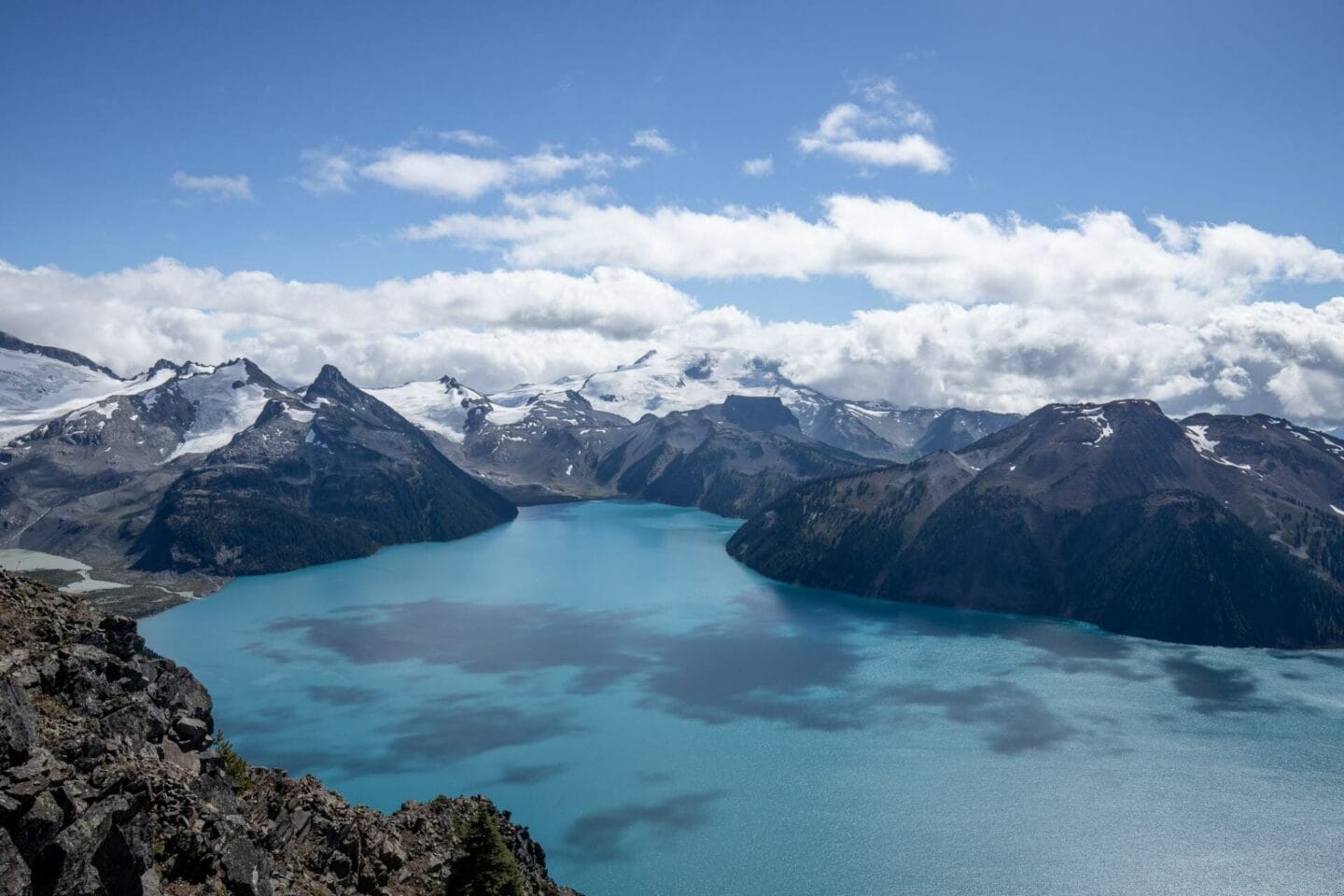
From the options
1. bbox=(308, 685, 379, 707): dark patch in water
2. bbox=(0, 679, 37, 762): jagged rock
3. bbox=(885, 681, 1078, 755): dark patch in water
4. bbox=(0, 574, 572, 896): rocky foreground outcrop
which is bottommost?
bbox=(308, 685, 379, 707): dark patch in water

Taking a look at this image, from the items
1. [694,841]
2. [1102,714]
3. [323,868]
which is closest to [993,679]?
[1102,714]

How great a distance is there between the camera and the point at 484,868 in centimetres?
4722

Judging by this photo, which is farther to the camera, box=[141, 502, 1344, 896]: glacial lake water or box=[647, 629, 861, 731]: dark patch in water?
box=[647, 629, 861, 731]: dark patch in water

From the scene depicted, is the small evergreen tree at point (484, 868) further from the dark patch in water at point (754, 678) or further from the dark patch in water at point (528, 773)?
the dark patch in water at point (754, 678)

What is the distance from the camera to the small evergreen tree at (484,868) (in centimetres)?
4653

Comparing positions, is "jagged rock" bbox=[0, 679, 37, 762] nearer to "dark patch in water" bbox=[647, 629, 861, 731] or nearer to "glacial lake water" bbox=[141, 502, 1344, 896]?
"glacial lake water" bbox=[141, 502, 1344, 896]

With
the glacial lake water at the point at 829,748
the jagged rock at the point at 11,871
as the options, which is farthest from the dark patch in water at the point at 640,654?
the jagged rock at the point at 11,871

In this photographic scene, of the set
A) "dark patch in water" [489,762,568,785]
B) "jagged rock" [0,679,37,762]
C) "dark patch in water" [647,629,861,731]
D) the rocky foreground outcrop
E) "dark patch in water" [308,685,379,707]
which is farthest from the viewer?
"dark patch in water" [308,685,379,707]

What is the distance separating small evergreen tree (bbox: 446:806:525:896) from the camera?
153 feet

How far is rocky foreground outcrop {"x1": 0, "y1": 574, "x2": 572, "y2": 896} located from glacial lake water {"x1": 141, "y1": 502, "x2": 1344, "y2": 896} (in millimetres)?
38741

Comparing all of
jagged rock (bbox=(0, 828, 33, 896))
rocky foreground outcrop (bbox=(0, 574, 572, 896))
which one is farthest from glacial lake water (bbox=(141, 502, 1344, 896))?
jagged rock (bbox=(0, 828, 33, 896))

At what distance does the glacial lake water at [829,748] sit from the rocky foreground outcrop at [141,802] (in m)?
38.7

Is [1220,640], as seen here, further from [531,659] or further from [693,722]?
[531,659]

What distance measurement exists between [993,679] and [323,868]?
129285 millimetres
